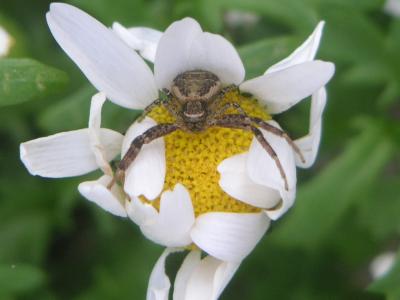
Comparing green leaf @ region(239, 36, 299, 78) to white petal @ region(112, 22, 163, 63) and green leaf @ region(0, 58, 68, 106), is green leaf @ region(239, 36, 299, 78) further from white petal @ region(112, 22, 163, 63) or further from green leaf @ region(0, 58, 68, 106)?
green leaf @ region(0, 58, 68, 106)

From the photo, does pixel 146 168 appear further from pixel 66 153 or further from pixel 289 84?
pixel 289 84

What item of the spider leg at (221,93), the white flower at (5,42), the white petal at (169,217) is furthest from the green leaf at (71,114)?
the white petal at (169,217)

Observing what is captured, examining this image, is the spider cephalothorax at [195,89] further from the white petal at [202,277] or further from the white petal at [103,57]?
the white petal at [202,277]

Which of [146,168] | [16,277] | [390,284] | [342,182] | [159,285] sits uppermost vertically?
[146,168]

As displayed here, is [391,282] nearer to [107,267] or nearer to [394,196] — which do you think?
[394,196]

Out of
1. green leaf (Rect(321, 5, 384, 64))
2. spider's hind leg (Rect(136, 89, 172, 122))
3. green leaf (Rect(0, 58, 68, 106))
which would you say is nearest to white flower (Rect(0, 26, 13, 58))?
green leaf (Rect(0, 58, 68, 106))

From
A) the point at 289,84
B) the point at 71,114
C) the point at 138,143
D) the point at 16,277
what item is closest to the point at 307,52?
the point at 289,84

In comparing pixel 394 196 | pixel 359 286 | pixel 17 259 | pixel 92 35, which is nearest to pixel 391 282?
pixel 394 196

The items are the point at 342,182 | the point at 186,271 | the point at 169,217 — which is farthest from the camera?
the point at 342,182
